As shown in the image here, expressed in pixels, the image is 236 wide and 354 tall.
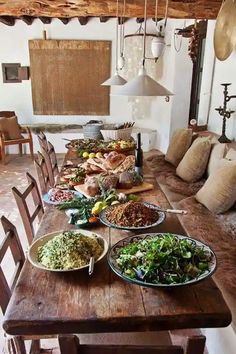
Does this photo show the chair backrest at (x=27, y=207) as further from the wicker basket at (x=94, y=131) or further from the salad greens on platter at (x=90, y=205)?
the wicker basket at (x=94, y=131)

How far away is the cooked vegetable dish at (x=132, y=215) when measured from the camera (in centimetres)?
144

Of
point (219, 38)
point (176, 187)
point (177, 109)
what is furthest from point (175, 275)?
point (177, 109)

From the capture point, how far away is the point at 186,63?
5.36 meters

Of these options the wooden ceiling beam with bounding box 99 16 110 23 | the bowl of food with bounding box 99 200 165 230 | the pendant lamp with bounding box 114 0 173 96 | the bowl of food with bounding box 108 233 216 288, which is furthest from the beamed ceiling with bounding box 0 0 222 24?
the bowl of food with bounding box 108 233 216 288

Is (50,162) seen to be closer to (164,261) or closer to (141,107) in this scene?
(164,261)

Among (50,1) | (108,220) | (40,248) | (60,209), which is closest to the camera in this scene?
(40,248)

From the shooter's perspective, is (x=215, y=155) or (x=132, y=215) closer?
(x=132, y=215)

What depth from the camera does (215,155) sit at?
120 inches

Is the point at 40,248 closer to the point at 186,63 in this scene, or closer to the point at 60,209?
the point at 60,209

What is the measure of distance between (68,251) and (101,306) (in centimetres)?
26

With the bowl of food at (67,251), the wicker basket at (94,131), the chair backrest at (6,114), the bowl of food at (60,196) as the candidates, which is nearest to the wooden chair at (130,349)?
the bowl of food at (67,251)

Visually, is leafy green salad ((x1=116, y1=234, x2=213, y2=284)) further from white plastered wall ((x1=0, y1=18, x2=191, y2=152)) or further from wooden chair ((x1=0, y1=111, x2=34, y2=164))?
wooden chair ((x1=0, y1=111, x2=34, y2=164))

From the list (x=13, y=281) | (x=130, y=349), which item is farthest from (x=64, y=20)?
(x=130, y=349)

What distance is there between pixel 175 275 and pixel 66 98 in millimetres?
5688
